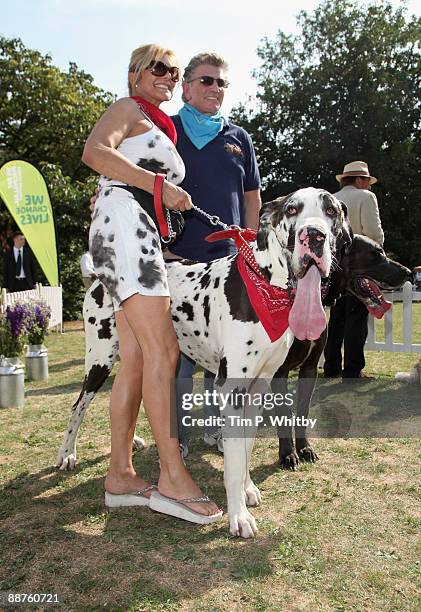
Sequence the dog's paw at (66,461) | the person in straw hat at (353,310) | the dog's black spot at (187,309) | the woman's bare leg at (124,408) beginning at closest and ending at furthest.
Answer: the woman's bare leg at (124,408) < the dog's black spot at (187,309) < the dog's paw at (66,461) < the person in straw hat at (353,310)

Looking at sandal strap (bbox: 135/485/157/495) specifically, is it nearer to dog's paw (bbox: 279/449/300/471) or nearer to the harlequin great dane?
the harlequin great dane

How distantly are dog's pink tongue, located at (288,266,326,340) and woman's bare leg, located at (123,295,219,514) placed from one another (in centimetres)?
70

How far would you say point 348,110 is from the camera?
95.2 ft

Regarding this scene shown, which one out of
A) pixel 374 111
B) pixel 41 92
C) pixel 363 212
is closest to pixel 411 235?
A: pixel 374 111

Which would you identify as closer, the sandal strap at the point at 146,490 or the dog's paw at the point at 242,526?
the dog's paw at the point at 242,526

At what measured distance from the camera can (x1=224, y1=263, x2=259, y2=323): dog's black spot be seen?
2.95 m

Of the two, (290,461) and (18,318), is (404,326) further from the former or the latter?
(18,318)

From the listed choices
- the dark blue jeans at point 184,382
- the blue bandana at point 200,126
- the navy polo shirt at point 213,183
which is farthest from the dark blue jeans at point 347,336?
the blue bandana at point 200,126

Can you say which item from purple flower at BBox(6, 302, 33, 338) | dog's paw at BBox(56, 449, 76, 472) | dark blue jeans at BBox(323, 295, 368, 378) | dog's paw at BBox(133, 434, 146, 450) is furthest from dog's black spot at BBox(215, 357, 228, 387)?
dark blue jeans at BBox(323, 295, 368, 378)

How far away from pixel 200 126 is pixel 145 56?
3.51ft

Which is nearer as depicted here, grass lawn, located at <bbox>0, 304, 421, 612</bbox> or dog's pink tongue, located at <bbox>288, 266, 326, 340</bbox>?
grass lawn, located at <bbox>0, 304, 421, 612</bbox>

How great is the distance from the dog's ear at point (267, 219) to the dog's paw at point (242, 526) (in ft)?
4.57

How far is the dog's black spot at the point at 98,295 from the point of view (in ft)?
12.3

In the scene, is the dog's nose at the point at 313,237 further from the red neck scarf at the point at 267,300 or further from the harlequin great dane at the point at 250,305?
the red neck scarf at the point at 267,300
